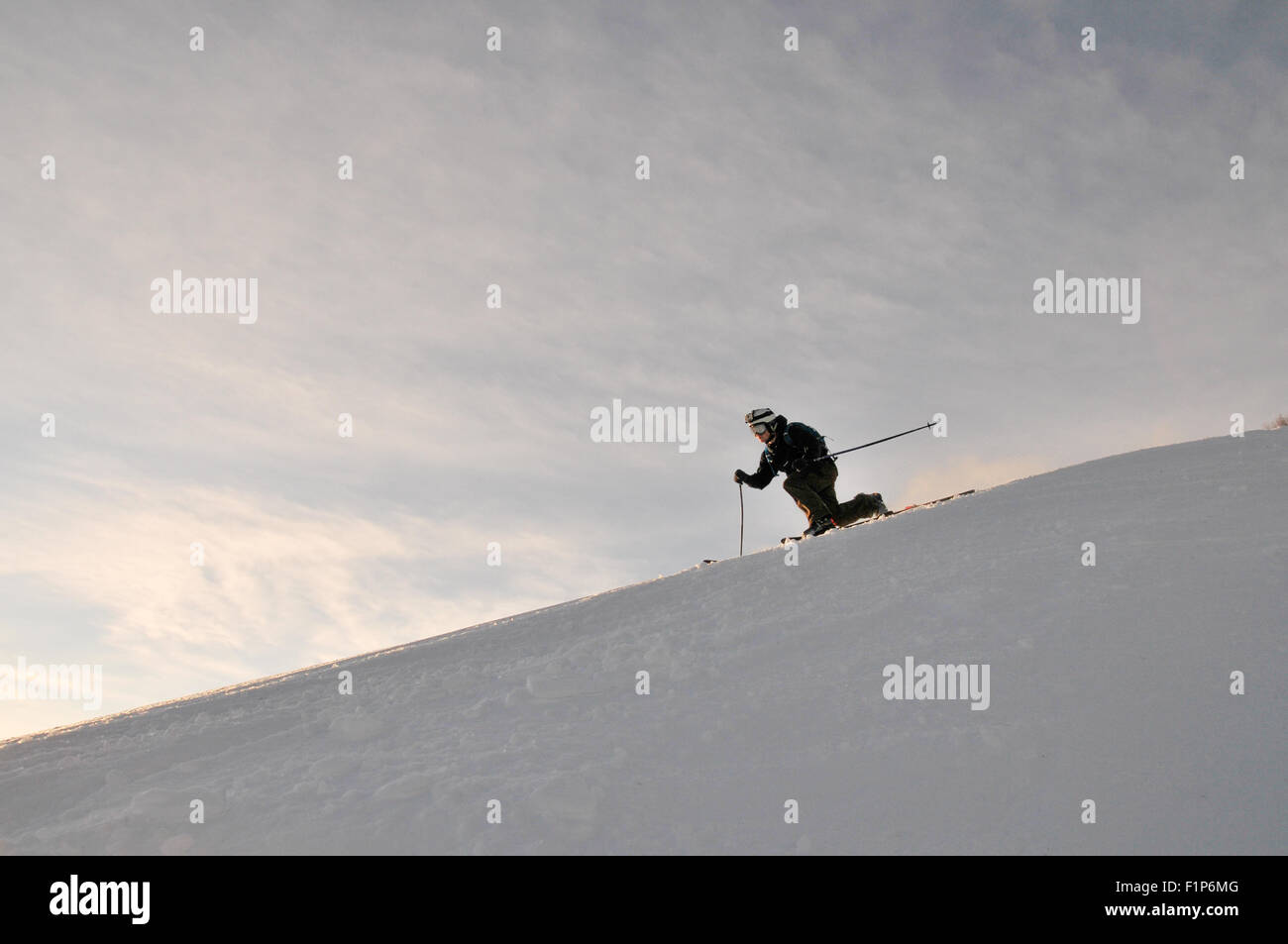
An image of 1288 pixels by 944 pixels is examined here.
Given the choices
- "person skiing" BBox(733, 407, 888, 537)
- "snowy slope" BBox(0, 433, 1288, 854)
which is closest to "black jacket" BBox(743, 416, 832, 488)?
"person skiing" BBox(733, 407, 888, 537)

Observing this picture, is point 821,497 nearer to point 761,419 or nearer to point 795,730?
point 761,419

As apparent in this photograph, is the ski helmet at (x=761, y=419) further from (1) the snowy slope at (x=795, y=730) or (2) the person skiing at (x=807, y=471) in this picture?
(1) the snowy slope at (x=795, y=730)

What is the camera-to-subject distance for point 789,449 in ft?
41.6

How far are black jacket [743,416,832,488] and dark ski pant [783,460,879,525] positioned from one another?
106 millimetres

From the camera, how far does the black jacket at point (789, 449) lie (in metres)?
12.6

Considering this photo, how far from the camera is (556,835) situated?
4250 millimetres

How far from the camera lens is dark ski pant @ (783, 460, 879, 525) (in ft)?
41.1

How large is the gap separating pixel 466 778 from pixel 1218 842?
135 inches

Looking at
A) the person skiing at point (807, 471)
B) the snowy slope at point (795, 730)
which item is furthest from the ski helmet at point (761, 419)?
the snowy slope at point (795, 730)

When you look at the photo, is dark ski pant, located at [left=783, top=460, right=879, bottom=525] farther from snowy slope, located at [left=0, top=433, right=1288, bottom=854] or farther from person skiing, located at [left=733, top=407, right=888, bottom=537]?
snowy slope, located at [left=0, top=433, right=1288, bottom=854]

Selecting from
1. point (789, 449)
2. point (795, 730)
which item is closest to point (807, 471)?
point (789, 449)
